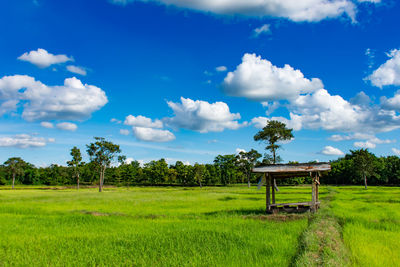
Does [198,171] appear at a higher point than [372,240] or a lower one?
higher

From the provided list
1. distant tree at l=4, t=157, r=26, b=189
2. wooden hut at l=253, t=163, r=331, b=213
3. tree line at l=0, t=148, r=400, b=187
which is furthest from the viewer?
distant tree at l=4, t=157, r=26, b=189

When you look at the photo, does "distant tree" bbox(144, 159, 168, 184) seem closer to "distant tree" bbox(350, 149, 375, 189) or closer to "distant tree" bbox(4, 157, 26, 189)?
"distant tree" bbox(4, 157, 26, 189)

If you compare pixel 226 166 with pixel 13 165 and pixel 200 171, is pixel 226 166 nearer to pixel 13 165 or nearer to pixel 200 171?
pixel 200 171

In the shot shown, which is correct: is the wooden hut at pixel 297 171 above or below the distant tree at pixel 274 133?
below

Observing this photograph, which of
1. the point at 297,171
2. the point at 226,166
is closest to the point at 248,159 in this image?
the point at 226,166

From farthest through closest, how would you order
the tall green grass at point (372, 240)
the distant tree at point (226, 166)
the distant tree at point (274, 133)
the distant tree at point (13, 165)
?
the distant tree at point (226, 166), the distant tree at point (13, 165), the distant tree at point (274, 133), the tall green grass at point (372, 240)

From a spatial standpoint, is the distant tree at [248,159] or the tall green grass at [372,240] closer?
the tall green grass at [372,240]

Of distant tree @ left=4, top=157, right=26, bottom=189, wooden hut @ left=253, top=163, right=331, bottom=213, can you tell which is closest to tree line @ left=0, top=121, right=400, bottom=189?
distant tree @ left=4, top=157, right=26, bottom=189

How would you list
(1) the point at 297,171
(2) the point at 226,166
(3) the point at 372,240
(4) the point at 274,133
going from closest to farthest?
(3) the point at 372,240
(1) the point at 297,171
(4) the point at 274,133
(2) the point at 226,166

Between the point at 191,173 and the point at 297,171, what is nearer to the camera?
the point at 297,171

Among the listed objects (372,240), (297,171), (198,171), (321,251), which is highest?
(297,171)

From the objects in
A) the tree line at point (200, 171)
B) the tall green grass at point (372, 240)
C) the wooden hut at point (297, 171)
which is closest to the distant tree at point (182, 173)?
the tree line at point (200, 171)

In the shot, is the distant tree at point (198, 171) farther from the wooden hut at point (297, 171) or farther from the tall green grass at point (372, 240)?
the tall green grass at point (372, 240)

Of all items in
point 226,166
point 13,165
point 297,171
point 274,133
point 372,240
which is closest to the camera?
point 372,240
